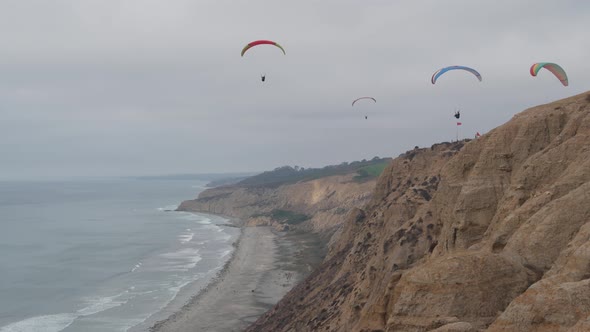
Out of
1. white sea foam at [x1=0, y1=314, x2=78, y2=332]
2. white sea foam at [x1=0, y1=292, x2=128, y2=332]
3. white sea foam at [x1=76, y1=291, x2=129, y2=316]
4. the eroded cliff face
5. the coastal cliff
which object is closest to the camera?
white sea foam at [x1=0, y1=314, x2=78, y2=332]

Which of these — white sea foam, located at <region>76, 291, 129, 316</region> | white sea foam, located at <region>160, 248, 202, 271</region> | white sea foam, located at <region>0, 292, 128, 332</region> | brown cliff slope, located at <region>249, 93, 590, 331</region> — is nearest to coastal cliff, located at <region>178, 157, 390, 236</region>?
white sea foam, located at <region>160, 248, 202, 271</region>

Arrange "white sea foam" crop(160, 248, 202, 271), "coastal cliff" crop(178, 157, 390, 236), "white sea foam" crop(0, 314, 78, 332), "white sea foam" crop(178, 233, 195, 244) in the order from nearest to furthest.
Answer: "white sea foam" crop(0, 314, 78, 332) < "white sea foam" crop(160, 248, 202, 271) < "white sea foam" crop(178, 233, 195, 244) < "coastal cliff" crop(178, 157, 390, 236)

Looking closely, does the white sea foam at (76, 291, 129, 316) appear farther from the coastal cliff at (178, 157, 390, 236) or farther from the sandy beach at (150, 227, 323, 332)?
the coastal cliff at (178, 157, 390, 236)

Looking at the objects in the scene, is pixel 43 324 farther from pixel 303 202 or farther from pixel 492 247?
pixel 303 202

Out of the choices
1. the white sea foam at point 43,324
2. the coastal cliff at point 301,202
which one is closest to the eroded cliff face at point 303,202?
the coastal cliff at point 301,202

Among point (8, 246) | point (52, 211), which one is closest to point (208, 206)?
point (52, 211)

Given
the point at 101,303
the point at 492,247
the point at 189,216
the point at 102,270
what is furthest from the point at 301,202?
the point at 492,247

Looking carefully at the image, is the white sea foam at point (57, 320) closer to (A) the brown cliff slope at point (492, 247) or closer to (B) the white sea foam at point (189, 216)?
(A) the brown cliff slope at point (492, 247)
